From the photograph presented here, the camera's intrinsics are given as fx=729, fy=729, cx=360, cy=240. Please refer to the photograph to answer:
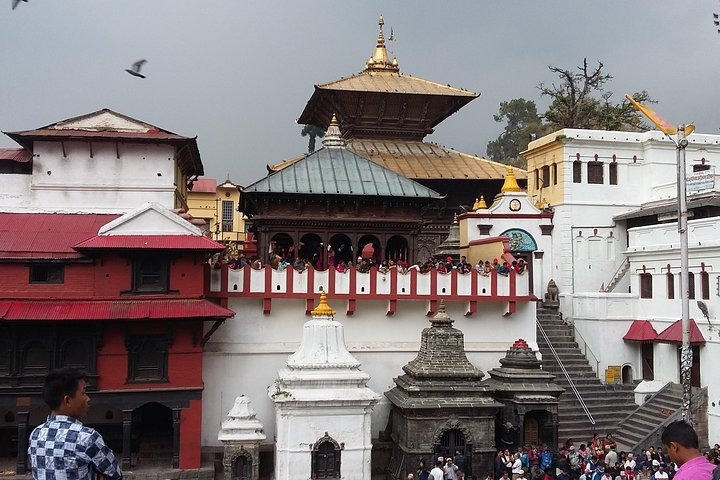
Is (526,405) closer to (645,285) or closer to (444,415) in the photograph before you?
(444,415)

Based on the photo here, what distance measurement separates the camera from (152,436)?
848 inches

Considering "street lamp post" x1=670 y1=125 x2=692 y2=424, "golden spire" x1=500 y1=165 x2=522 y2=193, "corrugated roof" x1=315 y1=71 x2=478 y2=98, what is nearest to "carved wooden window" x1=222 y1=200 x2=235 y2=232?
"corrugated roof" x1=315 y1=71 x2=478 y2=98

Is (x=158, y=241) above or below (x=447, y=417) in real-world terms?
above

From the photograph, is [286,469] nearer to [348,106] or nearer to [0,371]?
[0,371]

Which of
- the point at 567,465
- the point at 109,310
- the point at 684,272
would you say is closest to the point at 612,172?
the point at 684,272

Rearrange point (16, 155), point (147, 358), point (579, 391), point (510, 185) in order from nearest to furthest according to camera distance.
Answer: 1. point (147, 358)
2. point (16, 155)
3. point (579, 391)
4. point (510, 185)

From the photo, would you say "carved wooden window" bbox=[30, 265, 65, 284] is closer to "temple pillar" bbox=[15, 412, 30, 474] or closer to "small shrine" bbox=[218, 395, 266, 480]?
"temple pillar" bbox=[15, 412, 30, 474]

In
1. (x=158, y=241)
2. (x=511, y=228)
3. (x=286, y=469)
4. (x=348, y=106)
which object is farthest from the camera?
(x=348, y=106)

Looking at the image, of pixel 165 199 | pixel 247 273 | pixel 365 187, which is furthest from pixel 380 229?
pixel 165 199

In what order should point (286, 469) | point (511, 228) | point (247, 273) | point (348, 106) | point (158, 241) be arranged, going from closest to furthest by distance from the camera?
point (286, 469) < point (158, 241) < point (247, 273) < point (511, 228) < point (348, 106)

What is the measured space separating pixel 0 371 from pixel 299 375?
7.59 metres

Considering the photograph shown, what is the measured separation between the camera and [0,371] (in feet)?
60.6

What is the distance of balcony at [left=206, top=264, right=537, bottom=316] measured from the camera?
21391mm

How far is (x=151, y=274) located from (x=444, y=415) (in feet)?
28.2
